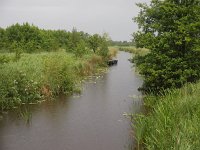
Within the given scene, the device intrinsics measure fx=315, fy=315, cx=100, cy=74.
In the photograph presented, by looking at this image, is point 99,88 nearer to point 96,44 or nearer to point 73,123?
point 73,123

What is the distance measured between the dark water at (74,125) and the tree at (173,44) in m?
2.27

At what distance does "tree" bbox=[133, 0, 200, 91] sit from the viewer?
15883 mm

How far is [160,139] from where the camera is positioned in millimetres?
7934

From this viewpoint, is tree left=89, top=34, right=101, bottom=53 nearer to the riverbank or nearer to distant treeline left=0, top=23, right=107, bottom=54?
distant treeline left=0, top=23, right=107, bottom=54

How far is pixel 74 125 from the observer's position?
1395cm

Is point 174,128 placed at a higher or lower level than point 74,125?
higher

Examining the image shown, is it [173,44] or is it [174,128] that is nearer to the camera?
[174,128]

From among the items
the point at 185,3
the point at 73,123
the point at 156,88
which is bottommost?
the point at 73,123

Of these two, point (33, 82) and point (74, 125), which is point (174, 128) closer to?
point (74, 125)

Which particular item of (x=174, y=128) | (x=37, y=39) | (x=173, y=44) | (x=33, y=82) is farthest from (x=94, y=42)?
(x=174, y=128)

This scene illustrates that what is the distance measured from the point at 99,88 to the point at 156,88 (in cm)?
696

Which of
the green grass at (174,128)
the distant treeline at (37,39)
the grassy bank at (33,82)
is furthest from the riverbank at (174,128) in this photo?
the distant treeline at (37,39)

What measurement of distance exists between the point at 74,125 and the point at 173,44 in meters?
6.89

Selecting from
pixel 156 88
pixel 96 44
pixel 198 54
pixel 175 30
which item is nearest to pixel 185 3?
pixel 175 30
